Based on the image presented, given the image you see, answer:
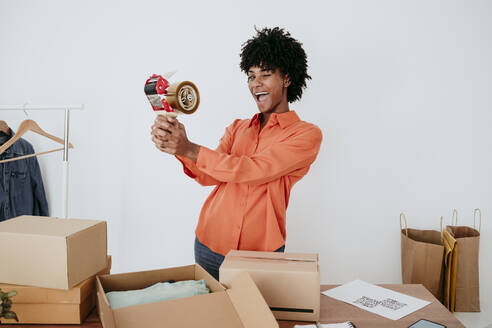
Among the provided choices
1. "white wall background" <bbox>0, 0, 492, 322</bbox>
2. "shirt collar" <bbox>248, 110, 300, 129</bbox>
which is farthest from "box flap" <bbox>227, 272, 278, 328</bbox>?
"white wall background" <bbox>0, 0, 492, 322</bbox>

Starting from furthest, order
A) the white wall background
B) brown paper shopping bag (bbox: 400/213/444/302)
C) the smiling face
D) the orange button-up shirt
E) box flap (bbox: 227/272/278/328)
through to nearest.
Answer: the white wall background < brown paper shopping bag (bbox: 400/213/444/302) < the smiling face < the orange button-up shirt < box flap (bbox: 227/272/278/328)

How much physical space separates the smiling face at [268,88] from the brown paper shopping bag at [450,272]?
1.36 metres

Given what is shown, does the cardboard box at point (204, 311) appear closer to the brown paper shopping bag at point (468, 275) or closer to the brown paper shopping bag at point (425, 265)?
the brown paper shopping bag at point (425, 265)

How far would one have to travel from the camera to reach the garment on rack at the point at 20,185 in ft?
6.90

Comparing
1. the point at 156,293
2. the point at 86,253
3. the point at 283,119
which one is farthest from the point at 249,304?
the point at 283,119

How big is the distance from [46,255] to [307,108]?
69.0 inches

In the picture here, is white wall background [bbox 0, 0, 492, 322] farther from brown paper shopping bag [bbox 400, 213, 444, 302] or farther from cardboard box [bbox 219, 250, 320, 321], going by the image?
cardboard box [bbox 219, 250, 320, 321]

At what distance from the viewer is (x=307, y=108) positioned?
228 centimetres

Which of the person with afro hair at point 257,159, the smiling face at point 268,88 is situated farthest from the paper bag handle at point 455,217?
the smiling face at point 268,88

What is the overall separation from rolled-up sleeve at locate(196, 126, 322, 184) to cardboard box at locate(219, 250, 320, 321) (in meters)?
0.40

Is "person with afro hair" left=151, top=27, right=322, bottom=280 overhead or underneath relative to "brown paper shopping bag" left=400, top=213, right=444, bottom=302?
overhead

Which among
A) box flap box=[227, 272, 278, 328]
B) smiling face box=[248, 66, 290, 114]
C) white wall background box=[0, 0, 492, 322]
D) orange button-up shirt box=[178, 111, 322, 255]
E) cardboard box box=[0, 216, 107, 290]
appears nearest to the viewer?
box flap box=[227, 272, 278, 328]

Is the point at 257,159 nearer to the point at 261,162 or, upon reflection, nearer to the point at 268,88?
the point at 261,162

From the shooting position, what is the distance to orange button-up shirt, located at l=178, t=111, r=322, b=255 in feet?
4.33
